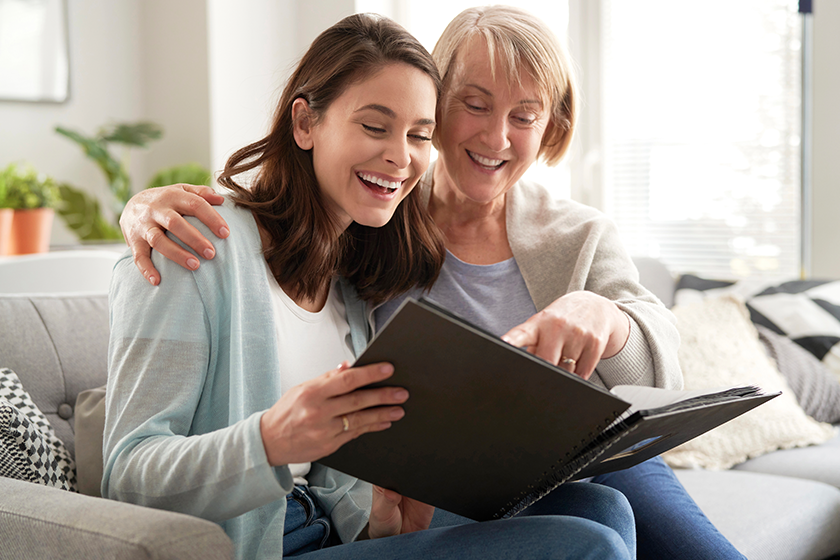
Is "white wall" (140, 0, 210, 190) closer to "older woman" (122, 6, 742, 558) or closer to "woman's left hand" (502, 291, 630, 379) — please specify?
"older woman" (122, 6, 742, 558)

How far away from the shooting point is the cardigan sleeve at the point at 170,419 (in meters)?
0.78

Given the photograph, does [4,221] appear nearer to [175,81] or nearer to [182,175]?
[182,175]

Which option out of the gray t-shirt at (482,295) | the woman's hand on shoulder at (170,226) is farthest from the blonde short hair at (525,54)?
the woman's hand on shoulder at (170,226)

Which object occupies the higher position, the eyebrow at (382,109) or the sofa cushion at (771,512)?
the eyebrow at (382,109)

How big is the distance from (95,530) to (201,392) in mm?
238

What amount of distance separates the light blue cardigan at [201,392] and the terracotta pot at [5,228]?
5.78 ft

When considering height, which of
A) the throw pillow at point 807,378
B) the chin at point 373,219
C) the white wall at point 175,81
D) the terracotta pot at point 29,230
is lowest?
the throw pillow at point 807,378

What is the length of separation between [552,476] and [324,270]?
50cm

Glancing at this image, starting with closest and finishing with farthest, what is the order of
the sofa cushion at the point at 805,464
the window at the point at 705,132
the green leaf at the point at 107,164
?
the sofa cushion at the point at 805,464
the window at the point at 705,132
the green leaf at the point at 107,164

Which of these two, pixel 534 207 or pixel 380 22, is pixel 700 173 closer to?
pixel 534 207

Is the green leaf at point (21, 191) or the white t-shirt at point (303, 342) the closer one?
the white t-shirt at point (303, 342)

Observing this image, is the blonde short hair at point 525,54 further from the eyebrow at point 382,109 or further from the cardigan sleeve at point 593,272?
the eyebrow at point 382,109

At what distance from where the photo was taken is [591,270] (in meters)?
1.30

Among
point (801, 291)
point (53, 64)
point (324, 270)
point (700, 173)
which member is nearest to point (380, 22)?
point (324, 270)
